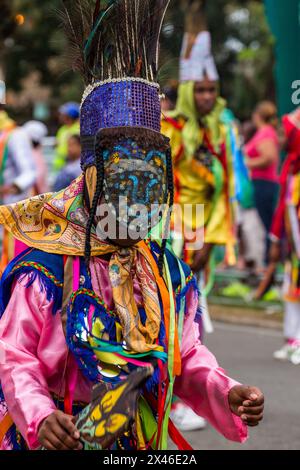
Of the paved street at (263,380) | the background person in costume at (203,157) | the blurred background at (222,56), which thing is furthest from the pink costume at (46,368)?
the blurred background at (222,56)

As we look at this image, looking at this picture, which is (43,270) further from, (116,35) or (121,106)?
(116,35)

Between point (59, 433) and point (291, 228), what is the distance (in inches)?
235

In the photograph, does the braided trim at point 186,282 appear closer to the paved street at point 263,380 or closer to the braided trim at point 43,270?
the braided trim at point 43,270

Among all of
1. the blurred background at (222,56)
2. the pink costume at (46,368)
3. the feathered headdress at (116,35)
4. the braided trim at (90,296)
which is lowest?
the pink costume at (46,368)

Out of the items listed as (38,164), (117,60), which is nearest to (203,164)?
(38,164)

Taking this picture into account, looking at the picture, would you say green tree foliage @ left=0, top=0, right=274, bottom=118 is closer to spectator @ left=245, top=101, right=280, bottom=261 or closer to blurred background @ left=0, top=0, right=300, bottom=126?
blurred background @ left=0, top=0, right=300, bottom=126

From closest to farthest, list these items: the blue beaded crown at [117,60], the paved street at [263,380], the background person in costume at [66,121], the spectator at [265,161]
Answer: the blue beaded crown at [117,60]
the paved street at [263,380]
the background person in costume at [66,121]
the spectator at [265,161]

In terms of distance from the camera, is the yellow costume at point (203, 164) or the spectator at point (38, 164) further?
the spectator at point (38, 164)

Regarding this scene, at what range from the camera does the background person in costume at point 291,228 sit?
809cm

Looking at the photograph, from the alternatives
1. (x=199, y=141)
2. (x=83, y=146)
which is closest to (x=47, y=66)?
(x=199, y=141)

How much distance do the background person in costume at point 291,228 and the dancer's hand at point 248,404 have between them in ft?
17.1

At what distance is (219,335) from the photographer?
9562mm

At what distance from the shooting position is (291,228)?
8445 millimetres

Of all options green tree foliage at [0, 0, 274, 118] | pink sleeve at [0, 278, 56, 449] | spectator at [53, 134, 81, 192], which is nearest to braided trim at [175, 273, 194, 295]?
pink sleeve at [0, 278, 56, 449]
